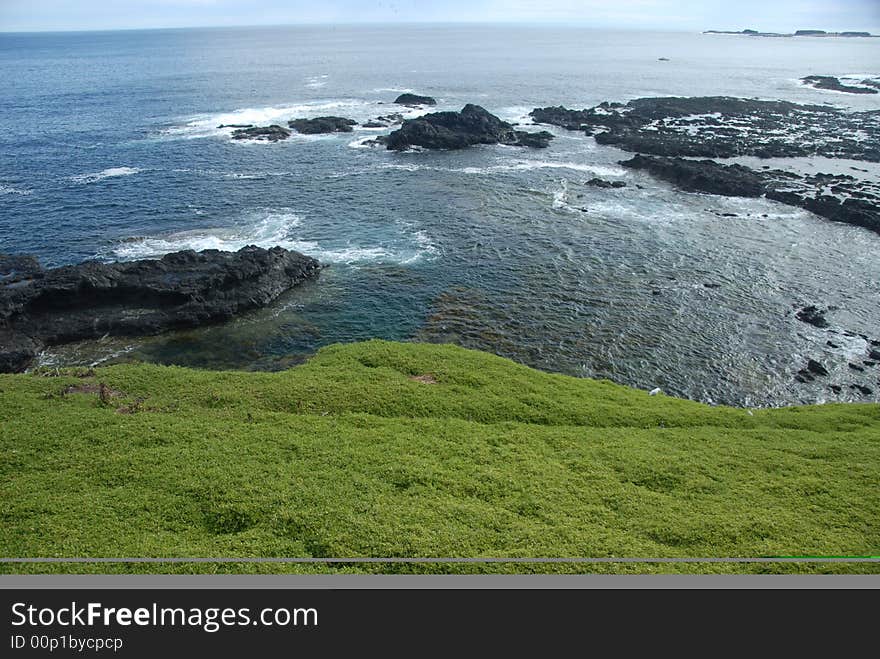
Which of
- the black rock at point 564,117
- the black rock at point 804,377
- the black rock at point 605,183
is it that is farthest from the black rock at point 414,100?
the black rock at point 804,377

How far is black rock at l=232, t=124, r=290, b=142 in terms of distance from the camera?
97.8 m

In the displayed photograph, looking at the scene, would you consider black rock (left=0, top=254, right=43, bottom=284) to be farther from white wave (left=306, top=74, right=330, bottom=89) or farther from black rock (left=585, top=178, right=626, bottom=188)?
white wave (left=306, top=74, right=330, bottom=89)

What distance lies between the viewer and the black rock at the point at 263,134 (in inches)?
3851

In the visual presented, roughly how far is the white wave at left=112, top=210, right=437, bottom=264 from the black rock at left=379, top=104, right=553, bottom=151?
4069 centimetres

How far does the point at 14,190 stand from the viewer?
6994 centimetres

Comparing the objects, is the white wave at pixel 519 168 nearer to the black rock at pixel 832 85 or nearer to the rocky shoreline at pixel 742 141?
the rocky shoreline at pixel 742 141

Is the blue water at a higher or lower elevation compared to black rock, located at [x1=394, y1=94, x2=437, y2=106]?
lower

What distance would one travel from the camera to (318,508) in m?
19.2

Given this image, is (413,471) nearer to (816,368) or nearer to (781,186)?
(816,368)

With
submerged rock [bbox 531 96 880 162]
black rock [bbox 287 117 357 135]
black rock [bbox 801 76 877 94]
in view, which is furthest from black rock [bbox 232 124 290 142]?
black rock [bbox 801 76 877 94]

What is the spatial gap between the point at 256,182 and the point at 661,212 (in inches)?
2008

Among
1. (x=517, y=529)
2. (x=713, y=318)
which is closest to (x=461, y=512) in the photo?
(x=517, y=529)

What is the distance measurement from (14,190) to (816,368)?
281ft
